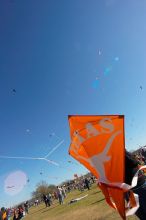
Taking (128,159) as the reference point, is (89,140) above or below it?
above

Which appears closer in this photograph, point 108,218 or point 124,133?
point 124,133

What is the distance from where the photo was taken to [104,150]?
3549 millimetres

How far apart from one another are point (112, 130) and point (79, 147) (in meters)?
0.56

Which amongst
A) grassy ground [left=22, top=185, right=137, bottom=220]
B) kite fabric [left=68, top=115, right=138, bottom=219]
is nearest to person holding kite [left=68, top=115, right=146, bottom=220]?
kite fabric [left=68, top=115, right=138, bottom=219]

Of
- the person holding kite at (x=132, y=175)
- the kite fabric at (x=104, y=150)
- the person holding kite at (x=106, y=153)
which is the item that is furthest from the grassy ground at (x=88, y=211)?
the kite fabric at (x=104, y=150)

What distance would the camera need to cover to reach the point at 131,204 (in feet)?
12.0

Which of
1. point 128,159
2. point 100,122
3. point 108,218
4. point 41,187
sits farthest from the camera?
point 41,187

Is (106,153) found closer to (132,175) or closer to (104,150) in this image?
(104,150)

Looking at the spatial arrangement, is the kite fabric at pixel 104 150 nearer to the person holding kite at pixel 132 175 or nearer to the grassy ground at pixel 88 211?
the person holding kite at pixel 132 175

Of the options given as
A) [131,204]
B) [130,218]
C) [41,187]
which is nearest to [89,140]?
[131,204]

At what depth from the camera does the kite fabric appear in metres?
3.38

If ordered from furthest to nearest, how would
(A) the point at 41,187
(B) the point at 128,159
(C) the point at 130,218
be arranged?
(A) the point at 41,187
(C) the point at 130,218
(B) the point at 128,159

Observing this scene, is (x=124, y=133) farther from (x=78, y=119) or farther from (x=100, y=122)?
(x=78, y=119)

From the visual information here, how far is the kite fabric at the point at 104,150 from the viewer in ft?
11.1
